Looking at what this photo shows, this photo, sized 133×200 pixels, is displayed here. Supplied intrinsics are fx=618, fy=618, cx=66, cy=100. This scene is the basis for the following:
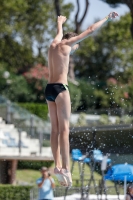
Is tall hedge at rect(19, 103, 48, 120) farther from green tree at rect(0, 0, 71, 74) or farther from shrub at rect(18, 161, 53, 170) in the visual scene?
green tree at rect(0, 0, 71, 74)

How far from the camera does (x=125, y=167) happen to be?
1270 cm

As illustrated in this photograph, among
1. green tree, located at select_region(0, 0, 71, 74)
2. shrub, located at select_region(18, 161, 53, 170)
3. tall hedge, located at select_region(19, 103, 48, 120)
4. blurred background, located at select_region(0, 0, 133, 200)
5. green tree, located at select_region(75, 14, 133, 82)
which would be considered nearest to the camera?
blurred background, located at select_region(0, 0, 133, 200)

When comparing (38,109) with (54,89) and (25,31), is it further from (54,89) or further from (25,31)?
(54,89)

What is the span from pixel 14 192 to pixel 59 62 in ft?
35.7

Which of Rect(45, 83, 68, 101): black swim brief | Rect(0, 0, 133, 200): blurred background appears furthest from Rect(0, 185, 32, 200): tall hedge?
Rect(45, 83, 68, 101): black swim brief

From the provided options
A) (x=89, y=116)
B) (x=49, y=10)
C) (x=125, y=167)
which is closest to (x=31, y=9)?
(x=49, y=10)

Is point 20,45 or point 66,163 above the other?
point 20,45

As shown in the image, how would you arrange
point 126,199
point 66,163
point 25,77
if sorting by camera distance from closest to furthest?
point 66,163, point 126,199, point 25,77

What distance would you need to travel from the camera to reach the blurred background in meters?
15.1

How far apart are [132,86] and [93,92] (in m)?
3.19

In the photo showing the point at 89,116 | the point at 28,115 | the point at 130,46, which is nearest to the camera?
the point at 28,115

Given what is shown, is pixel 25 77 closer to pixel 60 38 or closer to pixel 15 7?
pixel 15 7

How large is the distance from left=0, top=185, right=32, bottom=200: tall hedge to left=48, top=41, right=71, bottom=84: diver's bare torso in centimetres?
1038

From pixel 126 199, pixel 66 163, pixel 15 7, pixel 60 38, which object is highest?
pixel 15 7
